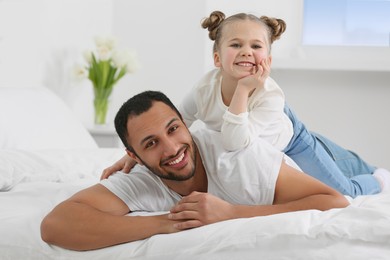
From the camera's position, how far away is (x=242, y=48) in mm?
2264

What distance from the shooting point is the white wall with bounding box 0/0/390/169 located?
4730 mm

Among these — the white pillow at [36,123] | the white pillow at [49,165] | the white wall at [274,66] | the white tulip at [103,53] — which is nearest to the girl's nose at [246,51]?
the white pillow at [49,165]

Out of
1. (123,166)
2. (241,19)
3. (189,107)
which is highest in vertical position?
(241,19)

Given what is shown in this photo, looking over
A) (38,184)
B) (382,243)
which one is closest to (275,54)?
(38,184)

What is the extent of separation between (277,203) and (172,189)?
0.96 feet

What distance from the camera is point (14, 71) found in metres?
3.80

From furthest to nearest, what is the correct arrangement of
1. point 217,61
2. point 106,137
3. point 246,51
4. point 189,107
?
point 106,137, point 189,107, point 217,61, point 246,51

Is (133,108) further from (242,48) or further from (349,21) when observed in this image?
(349,21)

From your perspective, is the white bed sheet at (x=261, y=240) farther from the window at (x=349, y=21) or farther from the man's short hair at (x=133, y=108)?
the window at (x=349, y=21)

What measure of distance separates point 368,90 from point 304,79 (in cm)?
41

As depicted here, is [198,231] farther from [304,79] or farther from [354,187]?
[304,79]

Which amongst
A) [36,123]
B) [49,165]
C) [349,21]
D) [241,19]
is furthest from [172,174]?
[349,21]

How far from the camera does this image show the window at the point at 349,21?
16.5 feet

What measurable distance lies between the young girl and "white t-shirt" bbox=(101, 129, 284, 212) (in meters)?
0.05
